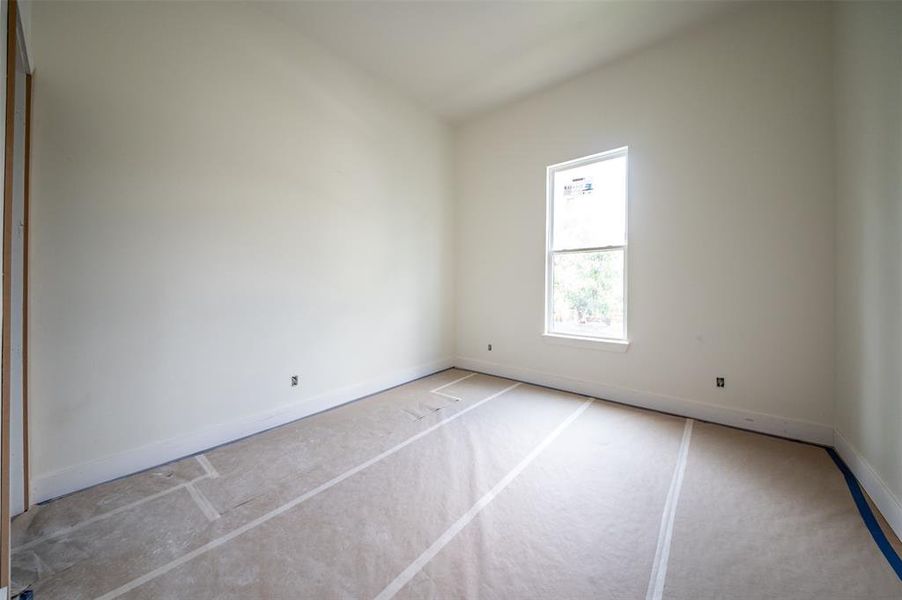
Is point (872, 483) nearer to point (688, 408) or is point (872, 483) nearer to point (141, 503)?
point (688, 408)

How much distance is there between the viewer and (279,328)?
2889 millimetres

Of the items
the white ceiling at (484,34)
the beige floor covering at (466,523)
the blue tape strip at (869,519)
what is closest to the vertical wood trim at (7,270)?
the beige floor covering at (466,523)

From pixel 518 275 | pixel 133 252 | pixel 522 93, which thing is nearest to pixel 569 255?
pixel 518 275

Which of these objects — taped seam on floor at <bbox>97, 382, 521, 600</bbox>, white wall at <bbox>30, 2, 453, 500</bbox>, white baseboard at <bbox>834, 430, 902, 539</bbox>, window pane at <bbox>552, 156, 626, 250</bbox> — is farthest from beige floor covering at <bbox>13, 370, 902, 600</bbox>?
window pane at <bbox>552, 156, 626, 250</bbox>

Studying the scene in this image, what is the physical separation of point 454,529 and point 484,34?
3.84m

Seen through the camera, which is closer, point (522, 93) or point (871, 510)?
point (871, 510)

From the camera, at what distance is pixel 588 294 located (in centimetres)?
369

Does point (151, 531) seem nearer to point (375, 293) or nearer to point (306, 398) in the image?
point (306, 398)

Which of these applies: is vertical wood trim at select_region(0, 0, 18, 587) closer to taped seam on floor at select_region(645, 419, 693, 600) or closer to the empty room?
the empty room

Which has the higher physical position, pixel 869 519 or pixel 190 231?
pixel 190 231

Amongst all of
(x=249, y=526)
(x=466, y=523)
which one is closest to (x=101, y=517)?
(x=249, y=526)

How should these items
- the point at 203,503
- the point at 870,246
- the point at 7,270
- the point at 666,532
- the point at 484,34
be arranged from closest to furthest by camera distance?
the point at 7,270 < the point at 666,532 < the point at 203,503 < the point at 870,246 < the point at 484,34

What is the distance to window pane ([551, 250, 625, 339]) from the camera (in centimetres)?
347

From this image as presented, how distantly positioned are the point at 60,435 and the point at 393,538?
2057mm
